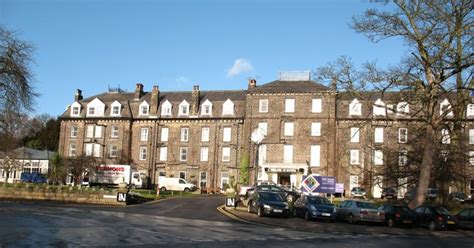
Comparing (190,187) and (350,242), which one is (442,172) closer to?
(350,242)

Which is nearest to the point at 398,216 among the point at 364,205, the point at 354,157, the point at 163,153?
the point at 364,205

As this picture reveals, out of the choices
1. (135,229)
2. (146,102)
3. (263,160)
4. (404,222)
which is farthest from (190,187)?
(135,229)

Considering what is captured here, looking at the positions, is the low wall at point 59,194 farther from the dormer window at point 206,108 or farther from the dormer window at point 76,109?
the dormer window at point 76,109

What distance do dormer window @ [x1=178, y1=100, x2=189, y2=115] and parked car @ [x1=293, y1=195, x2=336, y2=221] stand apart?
37.5 metres

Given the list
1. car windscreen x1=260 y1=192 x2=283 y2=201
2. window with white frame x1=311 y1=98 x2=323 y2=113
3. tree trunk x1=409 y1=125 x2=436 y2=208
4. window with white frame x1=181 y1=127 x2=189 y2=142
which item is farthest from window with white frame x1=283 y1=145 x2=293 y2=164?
car windscreen x1=260 y1=192 x2=283 y2=201

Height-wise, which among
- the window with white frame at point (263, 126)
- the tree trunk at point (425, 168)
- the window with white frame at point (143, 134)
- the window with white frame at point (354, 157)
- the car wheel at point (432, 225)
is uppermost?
the window with white frame at point (263, 126)

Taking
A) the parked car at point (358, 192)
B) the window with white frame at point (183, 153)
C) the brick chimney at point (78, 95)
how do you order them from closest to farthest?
the parked car at point (358, 192) → the window with white frame at point (183, 153) → the brick chimney at point (78, 95)

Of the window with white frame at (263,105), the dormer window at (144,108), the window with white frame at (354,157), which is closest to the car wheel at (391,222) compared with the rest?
the window with white frame at (354,157)

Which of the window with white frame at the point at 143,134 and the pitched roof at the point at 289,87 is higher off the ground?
the pitched roof at the point at 289,87

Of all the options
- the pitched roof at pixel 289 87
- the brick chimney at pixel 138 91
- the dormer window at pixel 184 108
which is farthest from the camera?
the brick chimney at pixel 138 91

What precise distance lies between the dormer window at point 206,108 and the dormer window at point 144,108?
25.7ft

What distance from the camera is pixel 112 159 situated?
67.5 m

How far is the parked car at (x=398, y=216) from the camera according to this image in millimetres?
29188

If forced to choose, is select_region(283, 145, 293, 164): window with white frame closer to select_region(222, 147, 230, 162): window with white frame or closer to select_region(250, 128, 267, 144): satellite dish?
select_region(250, 128, 267, 144): satellite dish
